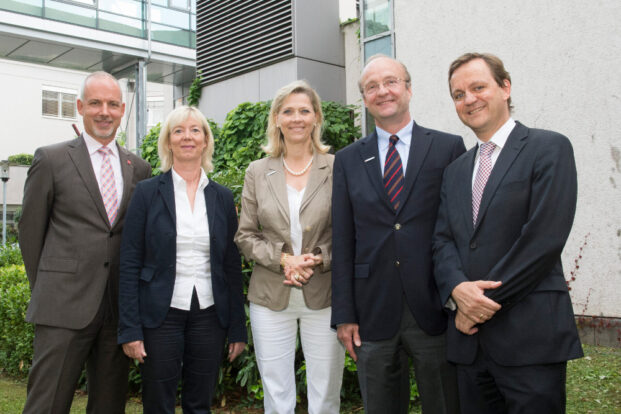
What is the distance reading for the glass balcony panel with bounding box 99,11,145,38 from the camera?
49.1ft

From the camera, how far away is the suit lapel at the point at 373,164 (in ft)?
8.88

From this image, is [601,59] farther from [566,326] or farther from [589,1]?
[566,326]

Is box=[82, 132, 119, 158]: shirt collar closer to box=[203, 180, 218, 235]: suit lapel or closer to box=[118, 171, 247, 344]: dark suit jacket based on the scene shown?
box=[118, 171, 247, 344]: dark suit jacket

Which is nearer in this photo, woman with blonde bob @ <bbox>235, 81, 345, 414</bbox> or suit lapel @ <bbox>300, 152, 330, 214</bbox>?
woman with blonde bob @ <bbox>235, 81, 345, 414</bbox>

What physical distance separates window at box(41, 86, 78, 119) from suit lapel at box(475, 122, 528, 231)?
95.4 ft

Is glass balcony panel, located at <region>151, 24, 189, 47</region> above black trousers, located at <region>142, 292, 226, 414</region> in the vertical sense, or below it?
above

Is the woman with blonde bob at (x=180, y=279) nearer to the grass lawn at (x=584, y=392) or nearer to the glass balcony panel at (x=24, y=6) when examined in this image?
the grass lawn at (x=584, y=392)

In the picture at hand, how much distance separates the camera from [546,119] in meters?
6.89

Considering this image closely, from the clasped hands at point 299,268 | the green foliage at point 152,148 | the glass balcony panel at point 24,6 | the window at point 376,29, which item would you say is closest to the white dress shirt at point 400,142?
the clasped hands at point 299,268

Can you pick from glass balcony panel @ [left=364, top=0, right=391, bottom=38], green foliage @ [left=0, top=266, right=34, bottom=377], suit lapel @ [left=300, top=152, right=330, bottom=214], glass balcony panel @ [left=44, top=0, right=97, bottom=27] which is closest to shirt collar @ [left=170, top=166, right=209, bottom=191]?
suit lapel @ [left=300, top=152, right=330, bottom=214]

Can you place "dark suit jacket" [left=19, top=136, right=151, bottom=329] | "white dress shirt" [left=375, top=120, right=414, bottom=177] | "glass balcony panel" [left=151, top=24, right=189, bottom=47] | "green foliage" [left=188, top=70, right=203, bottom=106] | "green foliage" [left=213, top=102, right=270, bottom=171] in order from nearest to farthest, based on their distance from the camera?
"white dress shirt" [left=375, top=120, right=414, bottom=177] → "dark suit jacket" [left=19, top=136, right=151, bottom=329] → "green foliage" [left=213, top=102, right=270, bottom=171] → "green foliage" [left=188, top=70, right=203, bottom=106] → "glass balcony panel" [left=151, top=24, right=189, bottom=47]

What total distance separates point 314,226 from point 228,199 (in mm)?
656

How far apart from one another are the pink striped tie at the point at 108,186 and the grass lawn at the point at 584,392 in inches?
88.8

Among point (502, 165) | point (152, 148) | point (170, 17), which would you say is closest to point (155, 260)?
point (502, 165)
